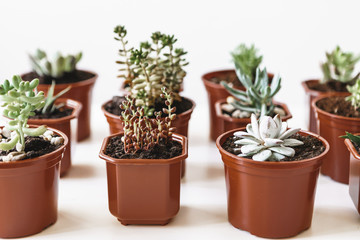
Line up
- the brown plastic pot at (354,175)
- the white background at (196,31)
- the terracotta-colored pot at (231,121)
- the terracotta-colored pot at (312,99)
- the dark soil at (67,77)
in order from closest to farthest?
the brown plastic pot at (354,175), the terracotta-colored pot at (231,121), the terracotta-colored pot at (312,99), the dark soil at (67,77), the white background at (196,31)

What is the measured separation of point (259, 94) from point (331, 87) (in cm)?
49

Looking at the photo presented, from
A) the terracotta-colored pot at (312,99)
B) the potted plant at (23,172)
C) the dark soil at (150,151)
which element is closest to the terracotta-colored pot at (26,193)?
the potted plant at (23,172)

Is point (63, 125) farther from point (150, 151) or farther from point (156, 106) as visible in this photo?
point (150, 151)

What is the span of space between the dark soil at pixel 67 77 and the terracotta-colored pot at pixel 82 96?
0.20 feet

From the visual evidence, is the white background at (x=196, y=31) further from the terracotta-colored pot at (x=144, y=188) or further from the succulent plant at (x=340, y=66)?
the terracotta-colored pot at (x=144, y=188)

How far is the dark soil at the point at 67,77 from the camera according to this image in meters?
2.40

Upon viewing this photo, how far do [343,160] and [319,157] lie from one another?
17.6 inches

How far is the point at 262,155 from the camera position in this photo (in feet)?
5.02

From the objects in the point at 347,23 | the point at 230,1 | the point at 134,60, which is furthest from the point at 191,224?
the point at 347,23

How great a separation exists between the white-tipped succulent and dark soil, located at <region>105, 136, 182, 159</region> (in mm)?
180

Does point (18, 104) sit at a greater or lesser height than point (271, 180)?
greater

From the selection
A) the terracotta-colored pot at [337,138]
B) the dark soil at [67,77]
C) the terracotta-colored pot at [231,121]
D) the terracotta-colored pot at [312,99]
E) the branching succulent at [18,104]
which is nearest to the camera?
the branching succulent at [18,104]

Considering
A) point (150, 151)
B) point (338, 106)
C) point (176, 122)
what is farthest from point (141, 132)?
point (338, 106)

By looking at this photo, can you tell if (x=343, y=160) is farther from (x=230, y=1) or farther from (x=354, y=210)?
(x=230, y=1)
